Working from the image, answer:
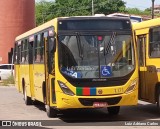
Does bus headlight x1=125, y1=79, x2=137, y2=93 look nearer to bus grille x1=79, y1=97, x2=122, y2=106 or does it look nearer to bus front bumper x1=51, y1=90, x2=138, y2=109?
bus front bumper x1=51, y1=90, x2=138, y2=109

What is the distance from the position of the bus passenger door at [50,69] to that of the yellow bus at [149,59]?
122 inches

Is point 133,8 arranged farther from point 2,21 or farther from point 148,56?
point 148,56

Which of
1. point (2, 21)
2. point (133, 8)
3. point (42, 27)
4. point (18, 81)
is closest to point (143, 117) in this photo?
point (42, 27)

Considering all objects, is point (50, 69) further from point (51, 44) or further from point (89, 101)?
point (89, 101)

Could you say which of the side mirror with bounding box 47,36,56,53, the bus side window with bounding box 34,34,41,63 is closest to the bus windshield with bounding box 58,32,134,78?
the side mirror with bounding box 47,36,56,53

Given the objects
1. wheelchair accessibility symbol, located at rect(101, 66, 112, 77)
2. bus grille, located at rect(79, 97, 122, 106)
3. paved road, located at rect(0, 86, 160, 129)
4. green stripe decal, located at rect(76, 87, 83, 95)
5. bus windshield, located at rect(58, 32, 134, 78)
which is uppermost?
bus windshield, located at rect(58, 32, 134, 78)

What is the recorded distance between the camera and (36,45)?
15.6 metres

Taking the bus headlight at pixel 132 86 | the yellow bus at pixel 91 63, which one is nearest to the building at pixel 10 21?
the yellow bus at pixel 91 63

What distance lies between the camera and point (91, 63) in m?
12.4

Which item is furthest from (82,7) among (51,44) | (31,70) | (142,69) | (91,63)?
(91,63)

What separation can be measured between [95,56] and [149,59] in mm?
2431

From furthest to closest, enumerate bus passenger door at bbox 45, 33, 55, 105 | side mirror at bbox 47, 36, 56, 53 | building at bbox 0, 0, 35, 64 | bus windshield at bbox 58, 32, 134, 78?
building at bbox 0, 0, 35, 64, bus passenger door at bbox 45, 33, 55, 105, side mirror at bbox 47, 36, 56, 53, bus windshield at bbox 58, 32, 134, 78

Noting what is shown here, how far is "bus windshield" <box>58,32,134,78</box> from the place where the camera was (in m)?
12.3

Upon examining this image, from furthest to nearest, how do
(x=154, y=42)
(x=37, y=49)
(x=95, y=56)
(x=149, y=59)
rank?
(x=37, y=49) < (x=149, y=59) < (x=154, y=42) < (x=95, y=56)
